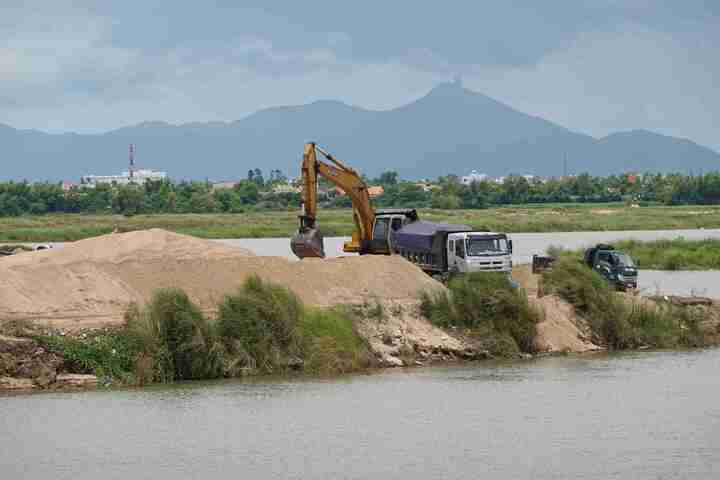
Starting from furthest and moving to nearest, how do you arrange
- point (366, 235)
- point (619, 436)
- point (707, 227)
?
point (707, 227)
point (366, 235)
point (619, 436)

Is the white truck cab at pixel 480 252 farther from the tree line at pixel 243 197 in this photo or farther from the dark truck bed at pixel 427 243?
the tree line at pixel 243 197

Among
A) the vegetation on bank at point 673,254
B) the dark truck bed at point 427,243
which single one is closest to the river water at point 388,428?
the dark truck bed at point 427,243

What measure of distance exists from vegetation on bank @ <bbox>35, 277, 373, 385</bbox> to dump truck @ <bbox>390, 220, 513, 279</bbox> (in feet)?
30.6

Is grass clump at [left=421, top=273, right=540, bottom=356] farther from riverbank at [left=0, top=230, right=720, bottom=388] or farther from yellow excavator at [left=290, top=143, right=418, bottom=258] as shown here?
yellow excavator at [left=290, top=143, right=418, bottom=258]

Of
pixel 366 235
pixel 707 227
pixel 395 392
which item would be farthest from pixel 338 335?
pixel 707 227

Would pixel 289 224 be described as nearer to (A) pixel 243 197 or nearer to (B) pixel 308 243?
(A) pixel 243 197

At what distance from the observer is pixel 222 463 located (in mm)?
23859

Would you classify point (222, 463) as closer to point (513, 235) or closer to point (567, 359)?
point (567, 359)

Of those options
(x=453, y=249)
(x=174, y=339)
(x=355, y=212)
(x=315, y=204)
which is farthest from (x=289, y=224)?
(x=174, y=339)

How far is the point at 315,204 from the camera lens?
49938 millimetres

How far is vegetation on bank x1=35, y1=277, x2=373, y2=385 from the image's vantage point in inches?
1219

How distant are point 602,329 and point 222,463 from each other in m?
16.7

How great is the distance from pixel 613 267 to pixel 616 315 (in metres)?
8.51

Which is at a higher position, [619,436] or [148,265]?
[148,265]
